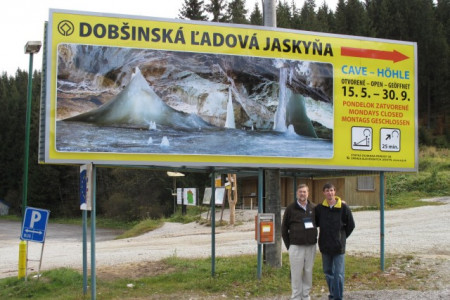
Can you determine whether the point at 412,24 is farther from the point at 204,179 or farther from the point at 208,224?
the point at 208,224

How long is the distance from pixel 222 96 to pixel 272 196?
7.69ft

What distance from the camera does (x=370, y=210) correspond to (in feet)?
97.0

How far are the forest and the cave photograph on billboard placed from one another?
1514 inches

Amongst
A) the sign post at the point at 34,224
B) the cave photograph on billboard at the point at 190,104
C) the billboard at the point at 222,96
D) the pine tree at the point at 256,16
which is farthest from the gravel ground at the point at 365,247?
the pine tree at the point at 256,16

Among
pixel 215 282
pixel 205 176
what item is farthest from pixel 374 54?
pixel 205 176

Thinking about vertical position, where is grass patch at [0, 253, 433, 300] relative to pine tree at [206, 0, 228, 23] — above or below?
below

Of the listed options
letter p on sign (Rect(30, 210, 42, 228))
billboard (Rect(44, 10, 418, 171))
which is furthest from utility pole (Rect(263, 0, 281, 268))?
letter p on sign (Rect(30, 210, 42, 228))

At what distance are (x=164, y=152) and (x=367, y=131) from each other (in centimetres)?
412

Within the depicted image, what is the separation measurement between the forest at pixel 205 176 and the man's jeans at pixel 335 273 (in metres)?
40.7

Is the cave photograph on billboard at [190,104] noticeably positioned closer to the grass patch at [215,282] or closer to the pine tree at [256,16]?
the grass patch at [215,282]

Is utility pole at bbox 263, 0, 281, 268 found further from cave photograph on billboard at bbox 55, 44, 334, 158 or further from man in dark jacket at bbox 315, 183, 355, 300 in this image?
man in dark jacket at bbox 315, 183, 355, 300

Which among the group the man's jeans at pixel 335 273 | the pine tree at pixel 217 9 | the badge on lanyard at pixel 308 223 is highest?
the pine tree at pixel 217 9

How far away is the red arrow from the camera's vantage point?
10938 mm

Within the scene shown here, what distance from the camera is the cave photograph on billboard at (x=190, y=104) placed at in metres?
9.43
